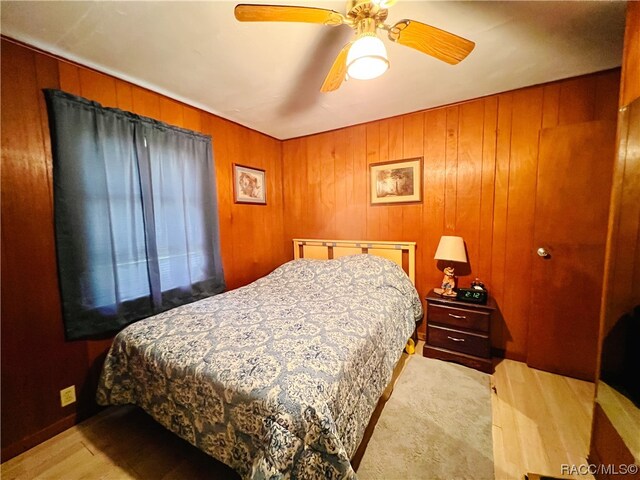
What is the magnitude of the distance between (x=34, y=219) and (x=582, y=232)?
3.85m

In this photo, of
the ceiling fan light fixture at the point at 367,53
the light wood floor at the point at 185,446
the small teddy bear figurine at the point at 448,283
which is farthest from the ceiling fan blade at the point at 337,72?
the light wood floor at the point at 185,446

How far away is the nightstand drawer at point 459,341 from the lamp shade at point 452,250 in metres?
0.65

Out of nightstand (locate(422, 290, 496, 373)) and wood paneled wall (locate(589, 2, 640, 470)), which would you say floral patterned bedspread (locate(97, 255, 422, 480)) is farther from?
wood paneled wall (locate(589, 2, 640, 470))

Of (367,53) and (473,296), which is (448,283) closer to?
(473,296)

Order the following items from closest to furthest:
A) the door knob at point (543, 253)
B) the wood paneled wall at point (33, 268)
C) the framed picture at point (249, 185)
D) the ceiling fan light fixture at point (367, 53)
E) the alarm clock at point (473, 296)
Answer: the ceiling fan light fixture at point (367, 53) < the wood paneled wall at point (33, 268) < the door knob at point (543, 253) < the alarm clock at point (473, 296) < the framed picture at point (249, 185)

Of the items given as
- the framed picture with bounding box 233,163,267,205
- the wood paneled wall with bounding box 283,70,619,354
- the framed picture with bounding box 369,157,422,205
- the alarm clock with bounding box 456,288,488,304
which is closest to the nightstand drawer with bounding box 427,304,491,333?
the alarm clock with bounding box 456,288,488,304

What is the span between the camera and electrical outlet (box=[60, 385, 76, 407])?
64.8 inches

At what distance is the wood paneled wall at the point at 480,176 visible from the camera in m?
2.08

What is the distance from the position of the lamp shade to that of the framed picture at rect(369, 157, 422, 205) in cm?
55

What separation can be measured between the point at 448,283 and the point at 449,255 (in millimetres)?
311

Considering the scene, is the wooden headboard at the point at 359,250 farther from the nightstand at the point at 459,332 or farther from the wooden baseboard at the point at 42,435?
the wooden baseboard at the point at 42,435

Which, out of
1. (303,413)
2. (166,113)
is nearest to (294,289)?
(303,413)

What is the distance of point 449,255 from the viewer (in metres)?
2.24

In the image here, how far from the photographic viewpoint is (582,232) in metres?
1.91
